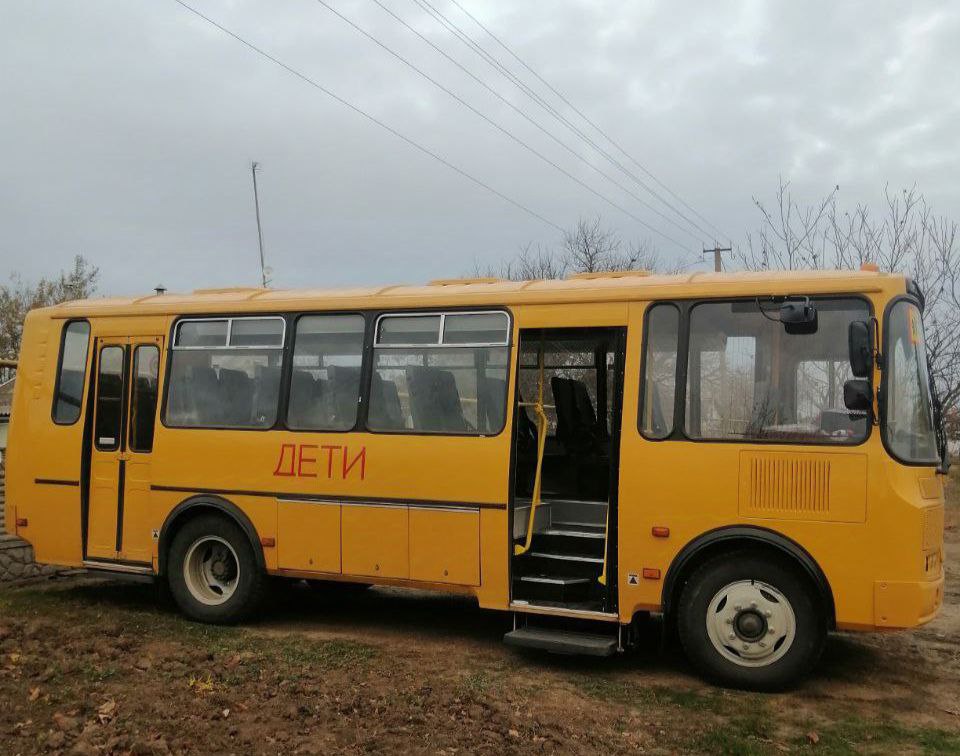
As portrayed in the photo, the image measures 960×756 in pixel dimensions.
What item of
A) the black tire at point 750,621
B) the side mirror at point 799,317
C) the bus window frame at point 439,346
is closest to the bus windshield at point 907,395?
the side mirror at point 799,317

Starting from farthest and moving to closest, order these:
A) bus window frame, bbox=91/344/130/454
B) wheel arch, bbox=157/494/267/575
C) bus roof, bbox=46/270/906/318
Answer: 1. bus window frame, bbox=91/344/130/454
2. wheel arch, bbox=157/494/267/575
3. bus roof, bbox=46/270/906/318

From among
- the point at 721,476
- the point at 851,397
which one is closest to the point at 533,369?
the point at 721,476

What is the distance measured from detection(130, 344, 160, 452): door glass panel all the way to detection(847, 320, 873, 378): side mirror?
605cm

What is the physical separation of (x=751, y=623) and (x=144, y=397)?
18.8 ft

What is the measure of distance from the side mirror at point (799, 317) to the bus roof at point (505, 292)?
18 centimetres

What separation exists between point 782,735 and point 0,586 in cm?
819

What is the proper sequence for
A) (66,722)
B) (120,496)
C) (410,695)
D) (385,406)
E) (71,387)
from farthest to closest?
(71,387)
(120,496)
(385,406)
(410,695)
(66,722)

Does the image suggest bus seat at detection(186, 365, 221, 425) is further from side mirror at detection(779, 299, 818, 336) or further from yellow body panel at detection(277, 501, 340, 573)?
side mirror at detection(779, 299, 818, 336)

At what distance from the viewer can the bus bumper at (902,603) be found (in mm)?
6508

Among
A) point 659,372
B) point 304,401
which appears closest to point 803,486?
point 659,372

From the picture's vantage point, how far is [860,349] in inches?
258

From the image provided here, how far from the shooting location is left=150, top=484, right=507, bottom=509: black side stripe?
7.86m

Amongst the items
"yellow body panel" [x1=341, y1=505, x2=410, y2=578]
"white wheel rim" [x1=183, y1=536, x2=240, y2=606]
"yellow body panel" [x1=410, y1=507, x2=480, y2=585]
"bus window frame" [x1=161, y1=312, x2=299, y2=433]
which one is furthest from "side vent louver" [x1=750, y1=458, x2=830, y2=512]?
"white wheel rim" [x1=183, y1=536, x2=240, y2=606]

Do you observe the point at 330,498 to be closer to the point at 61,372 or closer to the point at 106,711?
the point at 106,711
